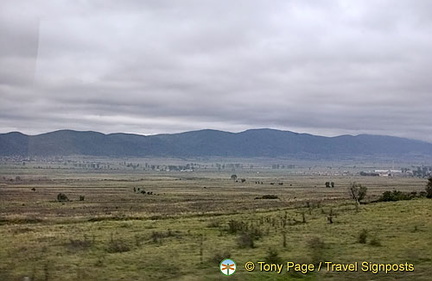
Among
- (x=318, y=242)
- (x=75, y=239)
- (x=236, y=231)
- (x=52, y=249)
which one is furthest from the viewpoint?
(x=236, y=231)

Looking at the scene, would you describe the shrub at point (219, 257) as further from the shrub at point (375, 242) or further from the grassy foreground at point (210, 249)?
the shrub at point (375, 242)

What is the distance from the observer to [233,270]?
1698 centimetres

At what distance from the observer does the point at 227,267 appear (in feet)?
56.6

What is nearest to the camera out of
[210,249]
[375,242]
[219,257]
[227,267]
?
[227,267]

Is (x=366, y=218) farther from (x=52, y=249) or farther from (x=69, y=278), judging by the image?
(x=69, y=278)

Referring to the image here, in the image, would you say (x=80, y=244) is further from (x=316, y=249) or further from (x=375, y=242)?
(x=375, y=242)

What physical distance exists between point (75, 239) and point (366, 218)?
1816 centimetres

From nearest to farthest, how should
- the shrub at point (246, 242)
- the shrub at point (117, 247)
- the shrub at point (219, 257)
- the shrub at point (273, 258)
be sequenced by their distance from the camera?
the shrub at point (273, 258) < the shrub at point (219, 257) < the shrub at point (246, 242) < the shrub at point (117, 247)

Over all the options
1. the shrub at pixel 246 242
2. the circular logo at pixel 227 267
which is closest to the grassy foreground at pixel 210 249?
the shrub at pixel 246 242

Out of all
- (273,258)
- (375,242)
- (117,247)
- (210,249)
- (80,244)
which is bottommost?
(80,244)

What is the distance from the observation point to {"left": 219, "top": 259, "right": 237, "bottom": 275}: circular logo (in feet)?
54.9

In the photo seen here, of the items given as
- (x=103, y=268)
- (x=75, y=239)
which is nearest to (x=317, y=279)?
(x=103, y=268)

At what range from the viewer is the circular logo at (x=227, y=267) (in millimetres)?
16719

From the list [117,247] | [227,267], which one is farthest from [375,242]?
[117,247]
